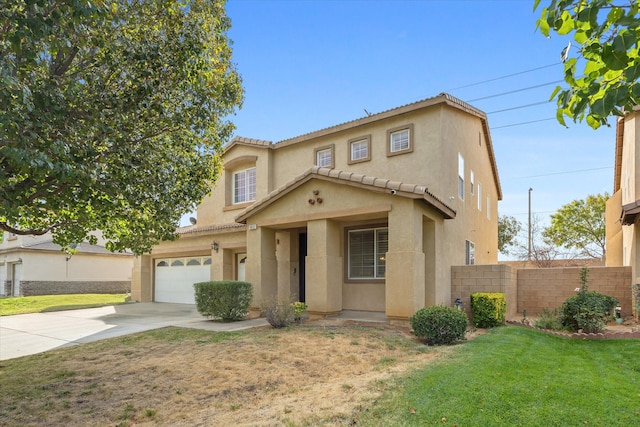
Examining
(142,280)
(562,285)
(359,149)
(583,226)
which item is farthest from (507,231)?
(142,280)

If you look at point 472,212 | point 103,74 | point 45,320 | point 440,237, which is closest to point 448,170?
point 440,237

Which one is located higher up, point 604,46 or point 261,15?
point 261,15

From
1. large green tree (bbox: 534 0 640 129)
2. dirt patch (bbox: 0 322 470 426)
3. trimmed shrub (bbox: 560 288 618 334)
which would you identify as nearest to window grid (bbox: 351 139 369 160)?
dirt patch (bbox: 0 322 470 426)

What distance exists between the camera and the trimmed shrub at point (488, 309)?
39.7ft

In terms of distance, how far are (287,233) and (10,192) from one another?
10523 mm

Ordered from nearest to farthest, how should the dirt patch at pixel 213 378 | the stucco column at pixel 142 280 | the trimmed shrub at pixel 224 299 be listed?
the dirt patch at pixel 213 378
the trimmed shrub at pixel 224 299
the stucco column at pixel 142 280

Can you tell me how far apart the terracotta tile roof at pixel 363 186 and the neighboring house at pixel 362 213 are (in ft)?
0.11

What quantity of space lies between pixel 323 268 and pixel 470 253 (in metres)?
8.11

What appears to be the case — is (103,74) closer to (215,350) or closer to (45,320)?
(215,350)

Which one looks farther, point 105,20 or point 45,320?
point 45,320

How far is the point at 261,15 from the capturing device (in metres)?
12.1

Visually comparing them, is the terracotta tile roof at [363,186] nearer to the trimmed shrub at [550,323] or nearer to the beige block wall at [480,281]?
the beige block wall at [480,281]

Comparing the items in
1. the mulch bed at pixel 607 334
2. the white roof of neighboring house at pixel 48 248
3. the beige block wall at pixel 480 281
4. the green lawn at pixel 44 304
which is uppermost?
the white roof of neighboring house at pixel 48 248

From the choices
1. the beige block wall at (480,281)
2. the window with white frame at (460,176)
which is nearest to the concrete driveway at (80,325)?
the beige block wall at (480,281)
